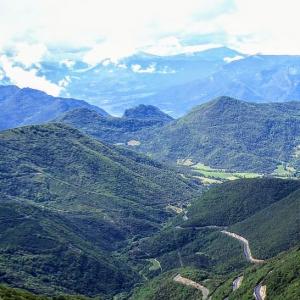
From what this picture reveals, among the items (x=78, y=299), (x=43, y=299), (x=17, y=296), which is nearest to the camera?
(x=17, y=296)

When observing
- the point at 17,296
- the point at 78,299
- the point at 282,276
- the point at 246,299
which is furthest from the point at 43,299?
the point at 282,276

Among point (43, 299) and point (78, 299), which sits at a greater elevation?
point (43, 299)

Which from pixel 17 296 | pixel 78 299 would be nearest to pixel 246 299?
pixel 78 299

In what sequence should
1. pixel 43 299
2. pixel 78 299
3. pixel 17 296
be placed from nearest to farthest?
1. pixel 17 296
2. pixel 43 299
3. pixel 78 299

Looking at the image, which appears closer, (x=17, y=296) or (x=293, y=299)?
(x=17, y=296)

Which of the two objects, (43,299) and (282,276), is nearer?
(43,299)

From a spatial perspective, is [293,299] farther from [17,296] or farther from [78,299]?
[17,296]

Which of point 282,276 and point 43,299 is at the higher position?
point 43,299

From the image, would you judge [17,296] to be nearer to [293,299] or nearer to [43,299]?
[43,299]

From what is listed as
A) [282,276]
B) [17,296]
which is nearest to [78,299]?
[17,296]
